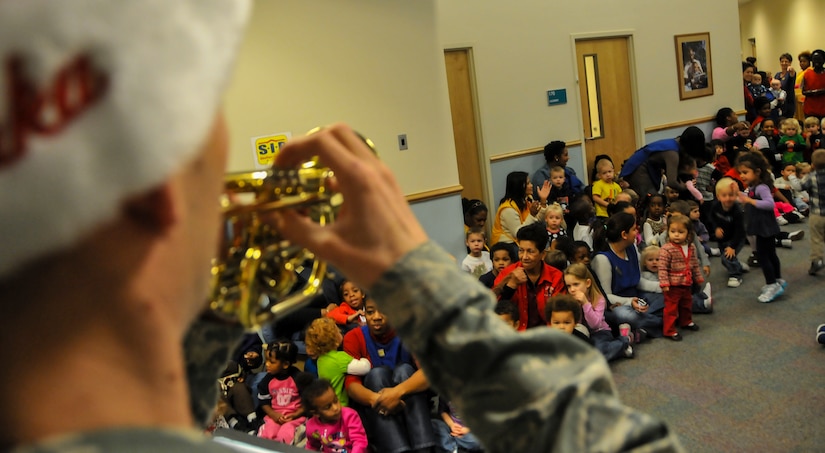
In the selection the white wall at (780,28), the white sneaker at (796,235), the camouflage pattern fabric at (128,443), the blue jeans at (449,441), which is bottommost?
the blue jeans at (449,441)

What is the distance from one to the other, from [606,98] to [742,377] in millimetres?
5054

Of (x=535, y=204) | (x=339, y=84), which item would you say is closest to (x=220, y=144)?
(x=339, y=84)

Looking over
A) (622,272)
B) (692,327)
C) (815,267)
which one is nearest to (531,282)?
(622,272)

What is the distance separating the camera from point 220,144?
52 cm

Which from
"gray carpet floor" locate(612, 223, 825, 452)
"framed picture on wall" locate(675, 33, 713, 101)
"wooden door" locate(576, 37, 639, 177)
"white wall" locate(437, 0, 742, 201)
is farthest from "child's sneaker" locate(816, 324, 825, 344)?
"framed picture on wall" locate(675, 33, 713, 101)

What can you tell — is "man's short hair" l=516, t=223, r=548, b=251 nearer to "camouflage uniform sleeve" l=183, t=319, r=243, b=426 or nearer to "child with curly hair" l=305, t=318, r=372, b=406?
"child with curly hair" l=305, t=318, r=372, b=406

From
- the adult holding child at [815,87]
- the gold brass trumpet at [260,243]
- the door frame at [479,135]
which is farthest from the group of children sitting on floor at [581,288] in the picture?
the adult holding child at [815,87]

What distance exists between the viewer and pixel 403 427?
135 inches

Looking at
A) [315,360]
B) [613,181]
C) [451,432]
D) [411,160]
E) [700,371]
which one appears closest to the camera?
[451,432]

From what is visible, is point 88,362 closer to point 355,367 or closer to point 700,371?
point 355,367

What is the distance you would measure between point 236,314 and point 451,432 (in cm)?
290

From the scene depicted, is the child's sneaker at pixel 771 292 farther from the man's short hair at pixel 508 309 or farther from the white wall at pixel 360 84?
the white wall at pixel 360 84

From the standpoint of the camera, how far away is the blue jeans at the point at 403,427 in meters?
3.37

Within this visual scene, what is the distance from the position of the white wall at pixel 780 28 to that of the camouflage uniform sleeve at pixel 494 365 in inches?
572
